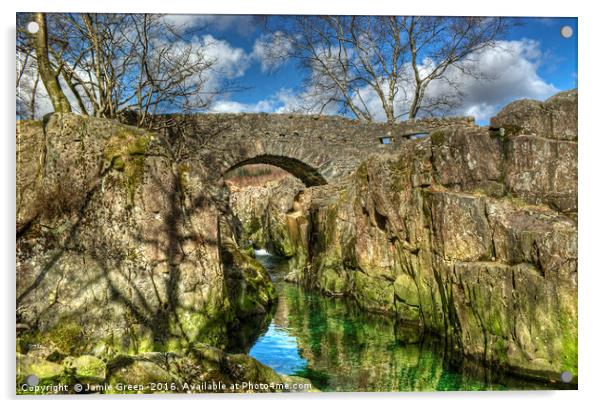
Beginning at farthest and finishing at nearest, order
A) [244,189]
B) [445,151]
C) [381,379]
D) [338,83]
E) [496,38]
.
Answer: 1. [244,189]
2. [338,83]
3. [445,151]
4. [496,38]
5. [381,379]

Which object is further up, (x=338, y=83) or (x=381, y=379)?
(x=338, y=83)

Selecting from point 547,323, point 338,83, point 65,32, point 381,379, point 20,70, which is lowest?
point 381,379

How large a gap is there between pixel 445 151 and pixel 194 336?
12.8 ft

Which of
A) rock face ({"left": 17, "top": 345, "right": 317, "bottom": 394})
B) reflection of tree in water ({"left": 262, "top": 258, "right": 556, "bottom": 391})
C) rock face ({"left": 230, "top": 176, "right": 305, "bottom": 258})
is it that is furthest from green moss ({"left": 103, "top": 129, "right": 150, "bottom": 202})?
rock face ({"left": 230, "top": 176, "right": 305, "bottom": 258})

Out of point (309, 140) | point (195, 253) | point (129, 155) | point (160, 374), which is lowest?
point (160, 374)

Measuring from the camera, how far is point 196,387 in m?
4.45

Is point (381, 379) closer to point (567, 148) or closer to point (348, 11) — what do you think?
point (567, 148)

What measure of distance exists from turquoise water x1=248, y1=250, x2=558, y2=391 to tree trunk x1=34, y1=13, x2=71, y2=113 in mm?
3834

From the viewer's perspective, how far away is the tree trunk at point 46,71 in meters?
5.16

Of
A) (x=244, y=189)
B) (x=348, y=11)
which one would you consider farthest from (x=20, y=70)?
(x=244, y=189)

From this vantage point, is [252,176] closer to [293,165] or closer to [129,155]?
[293,165]

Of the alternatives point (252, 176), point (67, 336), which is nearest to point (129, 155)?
point (67, 336)

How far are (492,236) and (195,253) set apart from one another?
11.1 feet

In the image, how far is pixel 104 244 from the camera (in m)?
5.30
